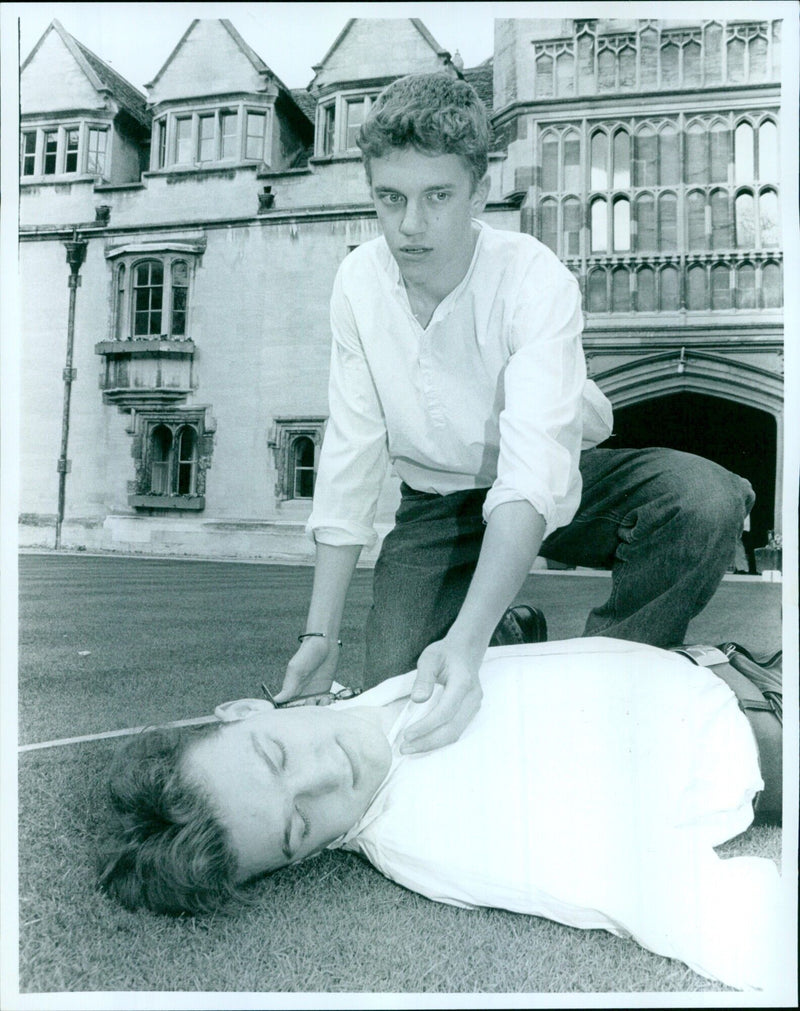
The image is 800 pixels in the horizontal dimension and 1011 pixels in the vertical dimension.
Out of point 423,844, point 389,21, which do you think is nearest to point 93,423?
point 389,21

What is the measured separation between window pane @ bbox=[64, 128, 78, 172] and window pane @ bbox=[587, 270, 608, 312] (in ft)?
4.18

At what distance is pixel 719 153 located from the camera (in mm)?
2000

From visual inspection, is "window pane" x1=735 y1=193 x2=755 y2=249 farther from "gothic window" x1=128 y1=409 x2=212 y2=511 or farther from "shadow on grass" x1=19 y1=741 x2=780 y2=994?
"shadow on grass" x1=19 y1=741 x2=780 y2=994

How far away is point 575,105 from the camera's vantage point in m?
2.10

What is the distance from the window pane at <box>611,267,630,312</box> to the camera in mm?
2088

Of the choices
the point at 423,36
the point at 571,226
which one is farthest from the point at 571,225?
the point at 423,36

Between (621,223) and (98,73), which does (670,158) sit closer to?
(621,223)

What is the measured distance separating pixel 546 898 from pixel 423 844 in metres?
0.22

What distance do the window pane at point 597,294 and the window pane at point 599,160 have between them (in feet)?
0.71

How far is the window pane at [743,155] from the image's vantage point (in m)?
1.95

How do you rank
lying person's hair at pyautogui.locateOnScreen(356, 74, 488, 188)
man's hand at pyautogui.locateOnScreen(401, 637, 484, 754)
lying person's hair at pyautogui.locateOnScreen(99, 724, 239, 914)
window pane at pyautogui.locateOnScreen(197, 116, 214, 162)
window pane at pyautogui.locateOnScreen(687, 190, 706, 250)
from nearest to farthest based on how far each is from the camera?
1. lying person's hair at pyautogui.locateOnScreen(99, 724, 239, 914)
2. man's hand at pyautogui.locateOnScreen(401, 637, 484, 754)
3. lying person's hair at pyautogui.locateOnScreen(356, 74, 488, 188)
4. window pane at pyautogui.locateOnScreen(687, 190, 706, 250)
5. window pane at pyautogui.locateOnScreen(197, 116, 214, 162)

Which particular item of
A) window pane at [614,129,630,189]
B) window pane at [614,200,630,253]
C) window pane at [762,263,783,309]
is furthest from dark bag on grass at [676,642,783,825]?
window pane at [614,129,630,189]

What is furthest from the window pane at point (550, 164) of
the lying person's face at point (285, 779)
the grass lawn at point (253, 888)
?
the lying person's face at point (285, 779)

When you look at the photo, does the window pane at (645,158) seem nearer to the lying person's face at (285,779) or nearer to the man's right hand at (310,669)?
the man's right hand at (310,669)
